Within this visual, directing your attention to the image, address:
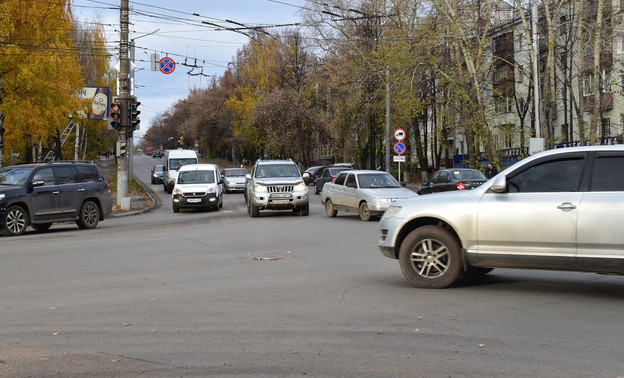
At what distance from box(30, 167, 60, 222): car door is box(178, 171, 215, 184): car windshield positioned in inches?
388

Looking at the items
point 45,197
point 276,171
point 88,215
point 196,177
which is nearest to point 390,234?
point 45,197

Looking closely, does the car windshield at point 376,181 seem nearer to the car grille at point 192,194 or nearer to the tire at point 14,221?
the car grille at point 192,194

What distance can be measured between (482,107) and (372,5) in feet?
52.0

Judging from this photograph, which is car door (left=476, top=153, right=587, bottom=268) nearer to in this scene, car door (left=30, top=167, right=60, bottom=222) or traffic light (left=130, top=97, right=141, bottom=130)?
car door (left=30, top=167, right=60, bottom=222)

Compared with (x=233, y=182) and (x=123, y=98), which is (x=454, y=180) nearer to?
(x=123, y=98)

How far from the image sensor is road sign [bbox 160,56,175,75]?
43.5m

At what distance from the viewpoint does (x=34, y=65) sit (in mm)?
27875

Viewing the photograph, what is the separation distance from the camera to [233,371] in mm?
5156

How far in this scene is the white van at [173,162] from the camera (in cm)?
4569

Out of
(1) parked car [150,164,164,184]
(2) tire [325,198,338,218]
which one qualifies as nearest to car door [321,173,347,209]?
(2) tire [325,198,338,218]

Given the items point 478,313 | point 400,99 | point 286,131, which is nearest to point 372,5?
point 400,99

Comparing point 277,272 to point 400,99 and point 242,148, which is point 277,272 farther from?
point 242,148

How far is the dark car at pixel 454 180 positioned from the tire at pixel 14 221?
46.0 feet

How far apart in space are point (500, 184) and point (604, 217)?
1.17m
